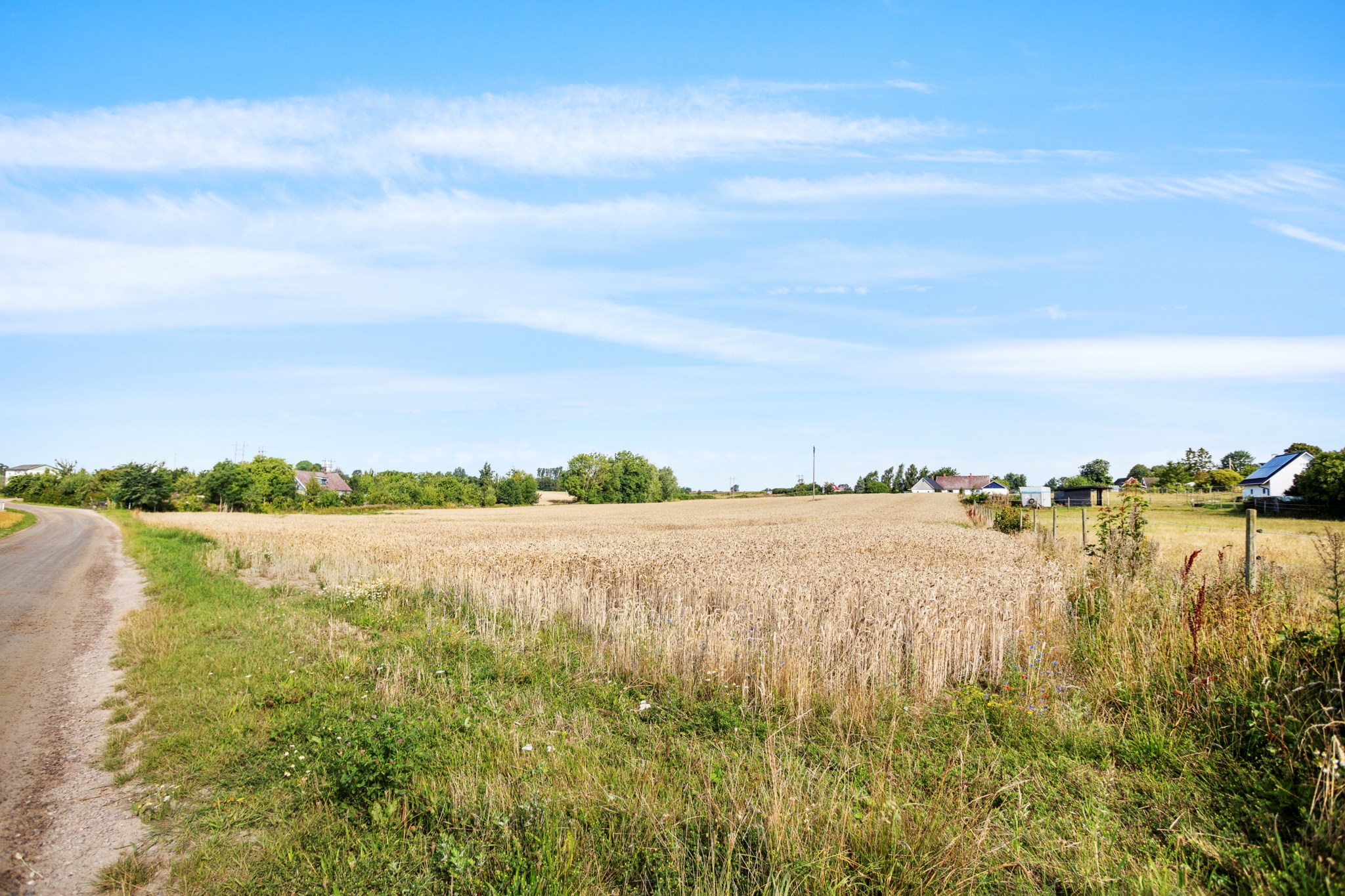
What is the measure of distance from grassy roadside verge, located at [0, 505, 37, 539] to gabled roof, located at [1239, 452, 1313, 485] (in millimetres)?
110134

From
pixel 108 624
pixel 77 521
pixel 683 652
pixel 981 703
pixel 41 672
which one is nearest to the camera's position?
pixel 981 703

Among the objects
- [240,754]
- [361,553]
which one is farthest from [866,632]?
[361,553]

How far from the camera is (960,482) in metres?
188

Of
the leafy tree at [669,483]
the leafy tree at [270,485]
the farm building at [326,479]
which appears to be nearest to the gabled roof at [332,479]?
the farm building at [326,479]

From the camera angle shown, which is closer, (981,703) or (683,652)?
(981,703)

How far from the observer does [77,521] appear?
52.2 m

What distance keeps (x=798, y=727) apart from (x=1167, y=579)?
281 inches

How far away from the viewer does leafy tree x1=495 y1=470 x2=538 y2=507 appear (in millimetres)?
128625

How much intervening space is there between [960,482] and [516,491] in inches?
5033

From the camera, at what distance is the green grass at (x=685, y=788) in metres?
3.87

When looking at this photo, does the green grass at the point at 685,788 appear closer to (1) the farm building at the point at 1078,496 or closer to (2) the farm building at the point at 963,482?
(1) the farm building at the point at 1078,496

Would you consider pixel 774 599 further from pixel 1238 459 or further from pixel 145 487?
pixel 1238 459

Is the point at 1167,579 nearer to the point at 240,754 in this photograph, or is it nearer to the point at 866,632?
the point at 866,632

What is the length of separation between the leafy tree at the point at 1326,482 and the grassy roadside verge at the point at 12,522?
84508mm
